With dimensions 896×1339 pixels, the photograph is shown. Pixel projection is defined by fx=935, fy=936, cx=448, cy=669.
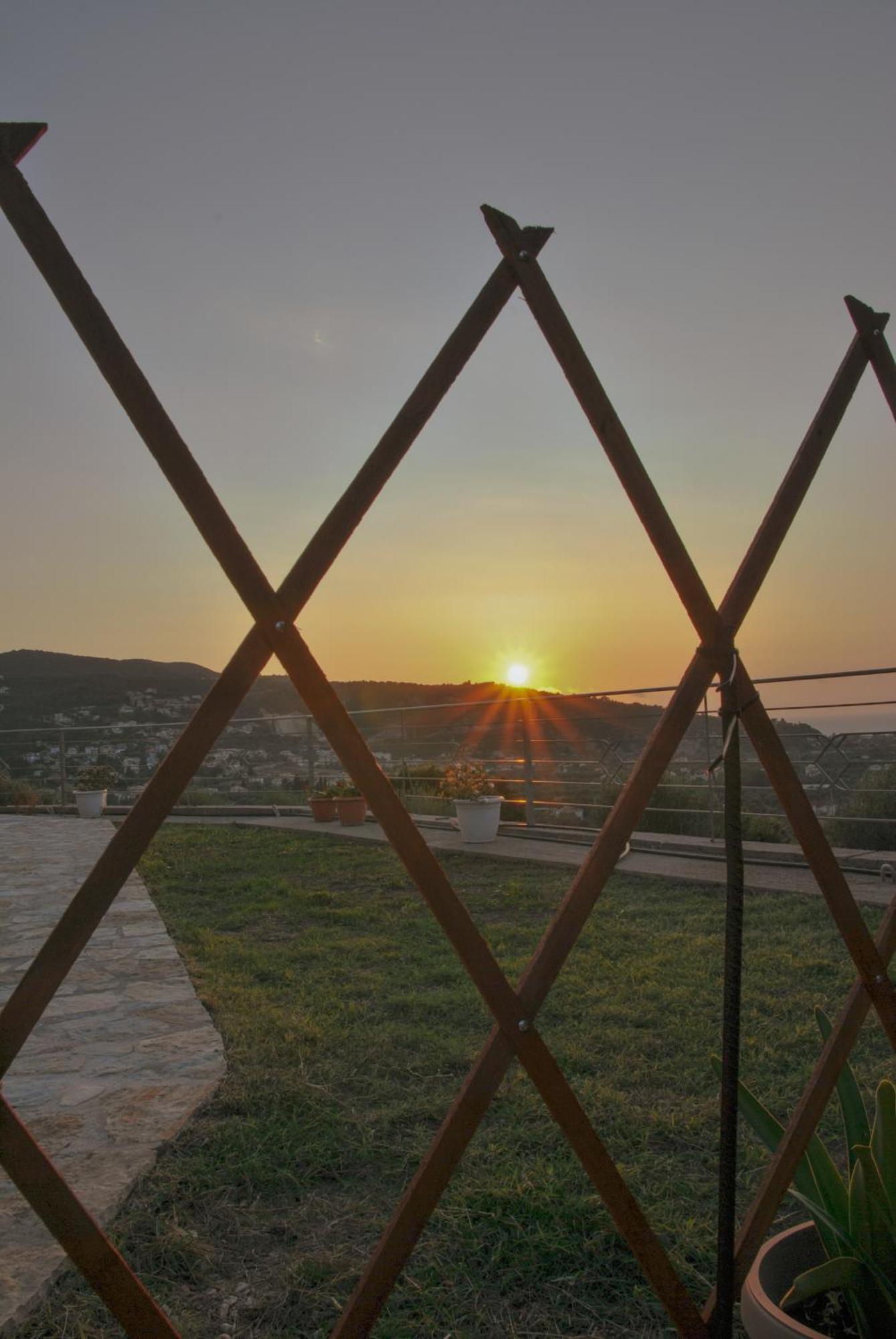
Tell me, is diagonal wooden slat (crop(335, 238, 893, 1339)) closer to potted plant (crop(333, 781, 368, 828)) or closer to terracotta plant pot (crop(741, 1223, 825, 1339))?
terracotta plant pot (crop(741, 1223, 825, 1339))

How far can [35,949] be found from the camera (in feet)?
14.9

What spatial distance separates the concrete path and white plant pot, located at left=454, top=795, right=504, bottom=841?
10 cm

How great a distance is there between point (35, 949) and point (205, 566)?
400cm

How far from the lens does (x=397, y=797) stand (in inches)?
43.0

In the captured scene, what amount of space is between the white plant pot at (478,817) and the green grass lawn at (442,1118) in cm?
256

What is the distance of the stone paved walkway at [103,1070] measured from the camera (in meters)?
1.96

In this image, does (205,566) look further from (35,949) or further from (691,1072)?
(35,949)

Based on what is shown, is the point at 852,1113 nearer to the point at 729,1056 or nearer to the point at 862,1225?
the point at 862,1225

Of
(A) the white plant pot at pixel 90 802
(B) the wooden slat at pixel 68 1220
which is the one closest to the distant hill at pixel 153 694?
(A) the white plant pot at pixel 90 802

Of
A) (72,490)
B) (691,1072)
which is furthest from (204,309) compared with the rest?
(691,1072)

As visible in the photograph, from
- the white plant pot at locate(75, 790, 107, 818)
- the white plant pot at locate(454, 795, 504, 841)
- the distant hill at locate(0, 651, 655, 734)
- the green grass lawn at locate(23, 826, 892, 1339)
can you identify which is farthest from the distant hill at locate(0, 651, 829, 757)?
the white plant pot at locate(75, 790, 107, 818)

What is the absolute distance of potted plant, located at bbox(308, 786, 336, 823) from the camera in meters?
9.20

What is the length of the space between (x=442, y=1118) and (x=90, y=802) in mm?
10172

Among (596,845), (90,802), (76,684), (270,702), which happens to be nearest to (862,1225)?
(596,845)
